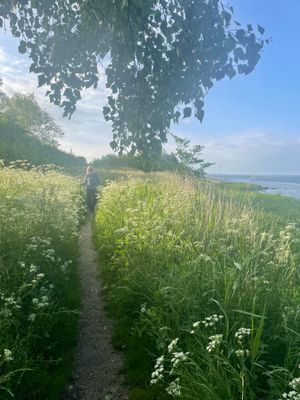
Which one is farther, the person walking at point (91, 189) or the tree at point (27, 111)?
the tree at point (27, 111)

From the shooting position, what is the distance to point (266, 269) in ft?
16.0

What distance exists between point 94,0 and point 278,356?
4.17 metres

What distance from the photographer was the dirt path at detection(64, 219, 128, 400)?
13.1 ft

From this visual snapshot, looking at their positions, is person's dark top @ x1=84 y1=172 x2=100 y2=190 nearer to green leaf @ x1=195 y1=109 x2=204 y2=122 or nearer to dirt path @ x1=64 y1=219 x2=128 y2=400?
dirt path @ x1=64 y1=219 x2=128 y2=400

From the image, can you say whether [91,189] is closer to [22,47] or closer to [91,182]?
[91,182]

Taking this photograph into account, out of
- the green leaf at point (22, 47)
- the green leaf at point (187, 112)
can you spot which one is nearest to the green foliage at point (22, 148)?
the green leaf at point (22, 47)

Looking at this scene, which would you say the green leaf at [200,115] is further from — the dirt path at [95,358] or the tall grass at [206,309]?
the dirt path at [95,358]

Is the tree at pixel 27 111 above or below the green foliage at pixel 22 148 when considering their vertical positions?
above

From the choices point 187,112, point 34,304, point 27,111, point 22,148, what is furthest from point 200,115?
point 27,111

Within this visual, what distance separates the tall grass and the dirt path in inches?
7.8

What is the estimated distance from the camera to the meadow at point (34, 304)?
11.9 feet

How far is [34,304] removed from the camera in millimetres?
4520

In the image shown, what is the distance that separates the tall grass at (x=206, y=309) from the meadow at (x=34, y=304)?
32.1 inches

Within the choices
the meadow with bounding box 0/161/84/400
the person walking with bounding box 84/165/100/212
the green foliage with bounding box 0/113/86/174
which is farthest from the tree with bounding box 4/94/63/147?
the meadow with bounding box 0/161/84/400
